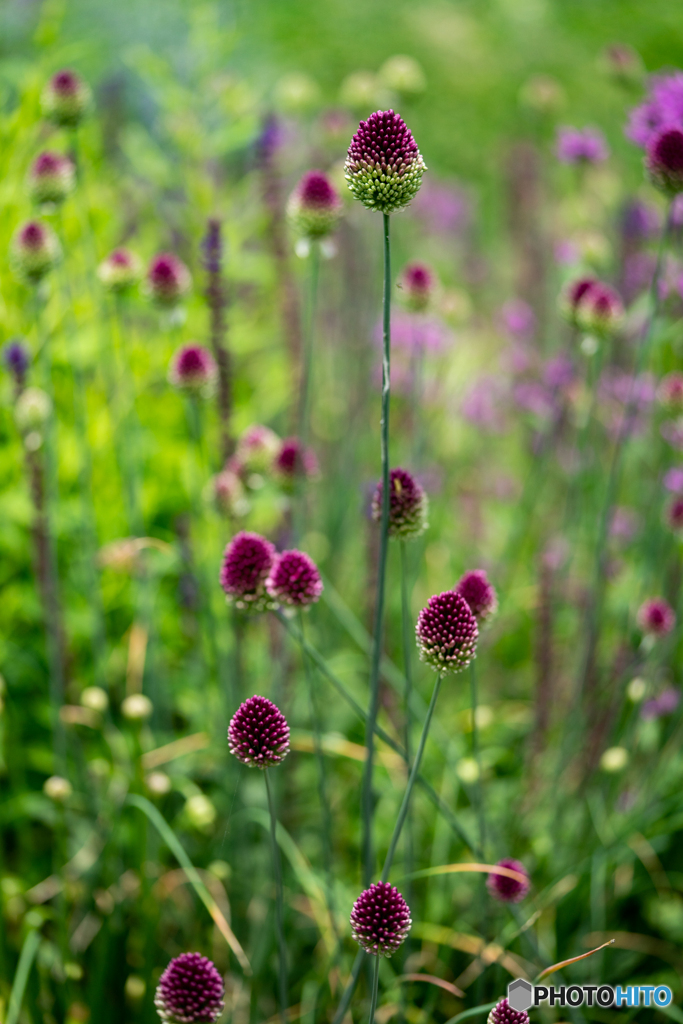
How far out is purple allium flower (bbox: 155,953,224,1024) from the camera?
764mm

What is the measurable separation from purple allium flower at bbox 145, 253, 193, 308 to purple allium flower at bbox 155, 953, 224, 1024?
43.7 inches

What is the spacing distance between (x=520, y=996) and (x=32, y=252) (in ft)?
4.46

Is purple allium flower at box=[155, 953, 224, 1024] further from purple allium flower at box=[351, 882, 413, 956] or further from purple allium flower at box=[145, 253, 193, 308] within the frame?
purple allium flower at box=[145, 253, 193, 308]

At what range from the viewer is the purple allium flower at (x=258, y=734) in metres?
0.80

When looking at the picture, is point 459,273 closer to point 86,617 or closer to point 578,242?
point 578,242

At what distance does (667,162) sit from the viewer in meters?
1.23

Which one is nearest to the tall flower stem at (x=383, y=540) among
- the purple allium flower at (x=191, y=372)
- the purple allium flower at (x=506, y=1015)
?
the purple allium flower at (x=506, y=1015)

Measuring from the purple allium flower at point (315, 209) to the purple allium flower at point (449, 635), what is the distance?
→ 71 cm

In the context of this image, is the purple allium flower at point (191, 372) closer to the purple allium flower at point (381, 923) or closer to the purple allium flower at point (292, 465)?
the purple allium flower at point (292, 465)

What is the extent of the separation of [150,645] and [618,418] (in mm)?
1503

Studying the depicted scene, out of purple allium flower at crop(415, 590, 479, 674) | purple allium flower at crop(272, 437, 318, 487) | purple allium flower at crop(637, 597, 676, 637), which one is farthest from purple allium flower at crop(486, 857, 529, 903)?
purple allium flower at crop(272, 437, 318, 487)

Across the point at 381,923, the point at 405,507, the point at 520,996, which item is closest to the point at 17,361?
the point at 405,507

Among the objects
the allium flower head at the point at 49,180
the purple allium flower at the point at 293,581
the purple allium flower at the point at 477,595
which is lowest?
the purple allium flower at the point at 477,595

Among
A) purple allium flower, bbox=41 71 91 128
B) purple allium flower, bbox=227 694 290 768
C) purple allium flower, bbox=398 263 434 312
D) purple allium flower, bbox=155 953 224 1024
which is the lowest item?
purple allium flower, bbox=155 953 224 1024
